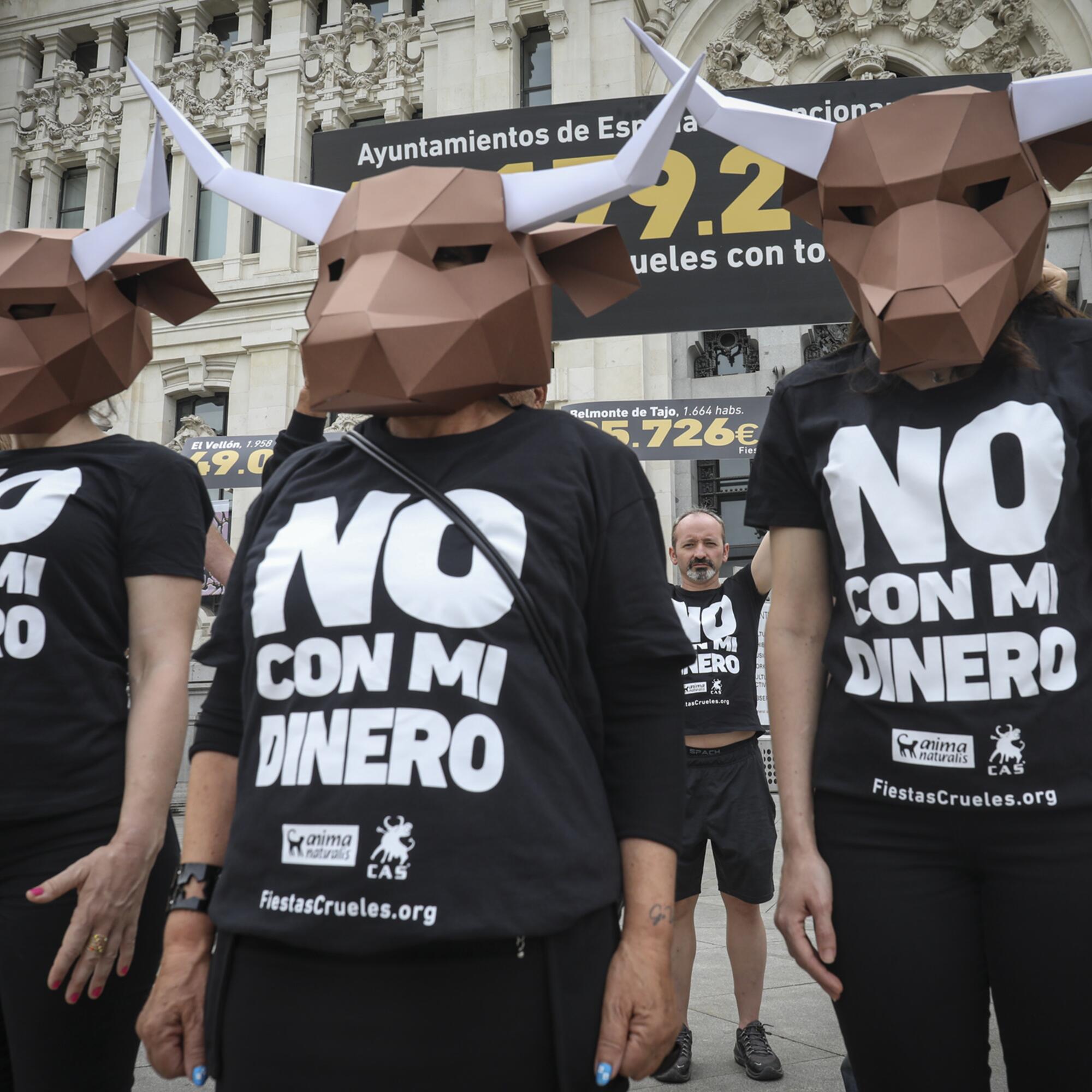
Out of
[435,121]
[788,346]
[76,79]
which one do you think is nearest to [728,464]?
[788,346]

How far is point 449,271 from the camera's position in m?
1.66

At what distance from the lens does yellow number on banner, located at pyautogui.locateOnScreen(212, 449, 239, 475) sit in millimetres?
9469

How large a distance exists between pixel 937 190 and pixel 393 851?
135 cm

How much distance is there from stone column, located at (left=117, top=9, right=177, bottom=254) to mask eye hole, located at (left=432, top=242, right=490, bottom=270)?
19.4 meters

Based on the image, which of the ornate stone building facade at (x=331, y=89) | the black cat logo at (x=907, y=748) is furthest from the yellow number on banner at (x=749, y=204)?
the ornate stone building facade at (x=331, y=89)

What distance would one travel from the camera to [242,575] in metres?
1.71

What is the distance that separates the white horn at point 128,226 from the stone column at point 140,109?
732 inches

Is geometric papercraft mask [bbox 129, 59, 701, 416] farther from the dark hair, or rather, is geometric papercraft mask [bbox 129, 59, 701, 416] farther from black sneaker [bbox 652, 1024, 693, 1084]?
black sneaker [bbox 652, 1024, 693, 1084]

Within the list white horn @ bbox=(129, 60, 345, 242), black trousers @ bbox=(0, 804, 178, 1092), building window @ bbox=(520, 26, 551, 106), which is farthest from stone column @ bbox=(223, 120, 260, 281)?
black trousers @ bbox=(0, 804, 178, 1092)

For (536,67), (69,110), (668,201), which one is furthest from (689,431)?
(69,110)

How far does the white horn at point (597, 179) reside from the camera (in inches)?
64.0

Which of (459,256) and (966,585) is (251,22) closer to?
(459,256)

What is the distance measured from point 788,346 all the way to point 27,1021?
15.2 m

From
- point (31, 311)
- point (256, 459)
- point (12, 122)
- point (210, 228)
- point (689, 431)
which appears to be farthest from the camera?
point (12, 122)
